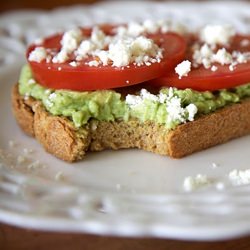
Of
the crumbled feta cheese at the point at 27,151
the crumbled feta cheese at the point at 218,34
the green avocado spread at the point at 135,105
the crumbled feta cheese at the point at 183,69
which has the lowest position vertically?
the crumbled feta cheese at the point at 27,151

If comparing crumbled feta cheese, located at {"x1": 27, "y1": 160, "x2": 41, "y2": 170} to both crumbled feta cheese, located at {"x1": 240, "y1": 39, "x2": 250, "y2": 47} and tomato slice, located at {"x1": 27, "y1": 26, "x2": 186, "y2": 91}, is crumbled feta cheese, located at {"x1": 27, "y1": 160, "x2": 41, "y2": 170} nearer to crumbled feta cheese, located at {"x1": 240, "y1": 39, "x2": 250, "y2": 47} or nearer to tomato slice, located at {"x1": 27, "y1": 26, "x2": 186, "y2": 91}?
tomato slice, located at {"x1": 27, "y1": 26, "x2": 186, "y2": 91}

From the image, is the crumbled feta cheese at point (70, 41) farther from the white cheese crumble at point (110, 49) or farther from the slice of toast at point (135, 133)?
the slice of toast at point (135, 133)

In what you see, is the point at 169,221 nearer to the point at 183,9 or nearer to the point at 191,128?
the point at 191,128

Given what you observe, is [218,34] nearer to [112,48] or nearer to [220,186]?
[112,48]

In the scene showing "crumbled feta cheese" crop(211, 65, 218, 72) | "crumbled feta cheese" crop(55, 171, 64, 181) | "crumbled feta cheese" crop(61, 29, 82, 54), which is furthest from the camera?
"crumbled feta cheese" crop(61, 29, 82, 54)

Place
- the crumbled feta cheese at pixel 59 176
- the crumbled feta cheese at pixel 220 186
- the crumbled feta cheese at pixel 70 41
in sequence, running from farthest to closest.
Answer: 1. the crumbled feta cheese at pixel 70 41
2. the crumbled feta cheese at pixel 59 176
3. the crumbled feta cheese at pixel 220 186

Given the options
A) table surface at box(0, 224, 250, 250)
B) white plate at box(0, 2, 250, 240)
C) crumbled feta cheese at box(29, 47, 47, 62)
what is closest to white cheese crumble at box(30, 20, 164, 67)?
crumbled feta cheese at box(29, 47, 47, 62)

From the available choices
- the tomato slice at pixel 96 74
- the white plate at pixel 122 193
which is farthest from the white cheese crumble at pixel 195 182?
the tomato slice at pixel 96 74
